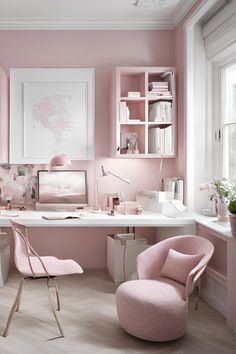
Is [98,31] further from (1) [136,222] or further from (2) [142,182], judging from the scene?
(1) [136,222]

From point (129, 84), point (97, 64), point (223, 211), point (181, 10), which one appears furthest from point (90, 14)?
point (223, 211)

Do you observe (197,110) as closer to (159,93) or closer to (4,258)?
(159,93)

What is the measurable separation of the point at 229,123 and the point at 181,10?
126cm

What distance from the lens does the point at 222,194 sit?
3.53 m

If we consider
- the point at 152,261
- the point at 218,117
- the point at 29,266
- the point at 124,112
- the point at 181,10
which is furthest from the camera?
the point at 124,112

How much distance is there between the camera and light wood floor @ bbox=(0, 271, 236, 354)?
104 inches

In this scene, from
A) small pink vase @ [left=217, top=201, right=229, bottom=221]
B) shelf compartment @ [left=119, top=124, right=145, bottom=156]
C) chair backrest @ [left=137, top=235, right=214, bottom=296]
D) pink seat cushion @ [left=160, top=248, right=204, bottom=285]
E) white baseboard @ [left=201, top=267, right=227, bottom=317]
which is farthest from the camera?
shelf compartment @ [left=119, top=124, right=145, bottom=156]

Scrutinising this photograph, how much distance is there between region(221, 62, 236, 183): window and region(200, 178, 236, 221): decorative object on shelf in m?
0.17

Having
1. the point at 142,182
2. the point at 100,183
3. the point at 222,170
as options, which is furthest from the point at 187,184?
the point at 100,183

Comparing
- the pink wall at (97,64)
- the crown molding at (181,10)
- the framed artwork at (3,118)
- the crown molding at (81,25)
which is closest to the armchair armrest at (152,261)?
the pink wall at (97,64)

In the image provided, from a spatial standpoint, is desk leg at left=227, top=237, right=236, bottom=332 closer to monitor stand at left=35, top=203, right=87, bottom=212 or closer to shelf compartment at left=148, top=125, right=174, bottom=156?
shelf compartment at left=148, top=125, right=174, bottom=156

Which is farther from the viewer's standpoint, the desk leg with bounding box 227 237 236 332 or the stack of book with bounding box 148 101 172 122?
the stack of book with bounding box 148 101 172 122

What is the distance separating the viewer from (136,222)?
372 cm

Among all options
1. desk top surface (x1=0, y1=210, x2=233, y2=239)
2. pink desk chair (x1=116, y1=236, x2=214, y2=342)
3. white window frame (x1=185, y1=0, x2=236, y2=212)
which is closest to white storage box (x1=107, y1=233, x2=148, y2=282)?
desk top surface (x1=0, y1=210, x2=233, y2=239)
